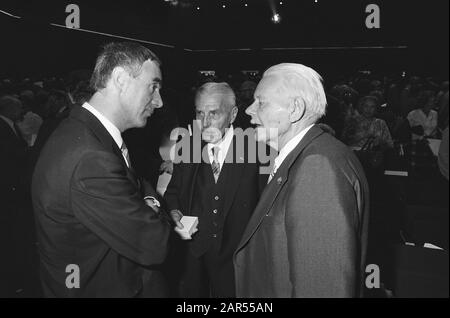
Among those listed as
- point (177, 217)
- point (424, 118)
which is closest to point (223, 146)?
point (177, 217)

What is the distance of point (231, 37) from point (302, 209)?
44.7 feet

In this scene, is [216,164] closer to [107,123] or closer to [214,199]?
[214,199]

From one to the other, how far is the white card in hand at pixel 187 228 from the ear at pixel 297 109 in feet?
2.50

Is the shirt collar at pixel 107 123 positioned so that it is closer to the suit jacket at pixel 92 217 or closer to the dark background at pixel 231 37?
the suit jacket at pixel 92 217

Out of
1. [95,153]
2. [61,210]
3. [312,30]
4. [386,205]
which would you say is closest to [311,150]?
[95,153]

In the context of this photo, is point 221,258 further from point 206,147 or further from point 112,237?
point 112,237

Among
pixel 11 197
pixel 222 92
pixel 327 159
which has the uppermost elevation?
pixel 222 92

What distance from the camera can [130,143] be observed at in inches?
129

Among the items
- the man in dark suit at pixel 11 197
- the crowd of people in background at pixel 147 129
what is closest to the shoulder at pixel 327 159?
the crowd of people in background at pixel 147 129

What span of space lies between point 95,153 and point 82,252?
396mm

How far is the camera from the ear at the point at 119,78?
5.40ft

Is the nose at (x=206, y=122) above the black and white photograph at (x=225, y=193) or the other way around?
above

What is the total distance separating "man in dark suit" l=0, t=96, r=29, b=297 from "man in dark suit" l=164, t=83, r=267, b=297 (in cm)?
194

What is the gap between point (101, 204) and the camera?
1.39 m
